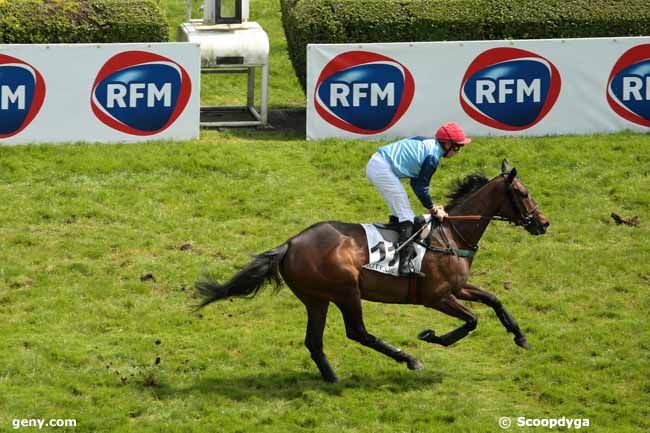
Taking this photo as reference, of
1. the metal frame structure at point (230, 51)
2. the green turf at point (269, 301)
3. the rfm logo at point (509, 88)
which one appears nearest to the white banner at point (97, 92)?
the green turf at point (269, 301)

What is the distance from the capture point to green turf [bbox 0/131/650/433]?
41.6 feet

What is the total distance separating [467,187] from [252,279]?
2.52 metres

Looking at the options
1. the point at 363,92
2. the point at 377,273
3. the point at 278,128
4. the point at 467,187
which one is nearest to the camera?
the point at 377,273

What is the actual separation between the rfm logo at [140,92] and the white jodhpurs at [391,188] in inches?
271

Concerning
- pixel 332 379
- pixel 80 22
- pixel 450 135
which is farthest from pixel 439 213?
pixel 80 22

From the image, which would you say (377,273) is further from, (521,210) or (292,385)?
(521,210)

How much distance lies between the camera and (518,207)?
44.8ft

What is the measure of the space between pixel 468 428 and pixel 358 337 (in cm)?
155

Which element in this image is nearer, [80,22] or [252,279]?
[252,279]

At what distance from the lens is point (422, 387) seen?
1316 cm

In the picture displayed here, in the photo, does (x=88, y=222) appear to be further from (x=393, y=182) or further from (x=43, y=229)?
(x=393, y=182)

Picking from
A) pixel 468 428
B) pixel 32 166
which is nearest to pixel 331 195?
pixel 32 166

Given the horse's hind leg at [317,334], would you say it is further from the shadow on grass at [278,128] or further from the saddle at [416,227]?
the shadow on grass at [278,128]

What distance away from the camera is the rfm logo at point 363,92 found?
782 inches
